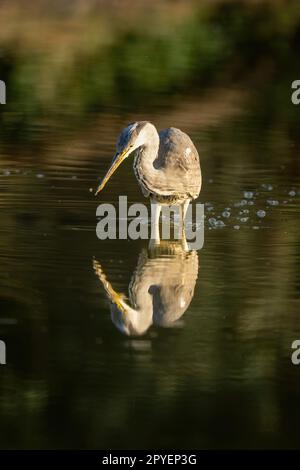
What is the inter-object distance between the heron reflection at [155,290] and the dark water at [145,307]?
0.03 meters

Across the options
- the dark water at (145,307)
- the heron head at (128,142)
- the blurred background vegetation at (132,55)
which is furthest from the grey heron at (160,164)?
the blurred background vegetation at (132,55)

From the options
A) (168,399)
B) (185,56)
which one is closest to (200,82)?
(185,56)

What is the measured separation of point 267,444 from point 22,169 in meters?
9.02

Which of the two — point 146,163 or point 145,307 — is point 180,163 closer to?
point 146,163

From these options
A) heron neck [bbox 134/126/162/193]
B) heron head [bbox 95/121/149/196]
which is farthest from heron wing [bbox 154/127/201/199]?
heron head [bbox 95/121/149/196]

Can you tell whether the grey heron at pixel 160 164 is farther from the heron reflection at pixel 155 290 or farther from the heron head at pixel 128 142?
the heron reflection at pixel 155 290

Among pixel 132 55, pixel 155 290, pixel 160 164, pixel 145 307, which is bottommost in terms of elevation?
pixel 145 307

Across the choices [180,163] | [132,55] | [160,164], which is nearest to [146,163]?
[160,164]

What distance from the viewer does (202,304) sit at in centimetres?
1090

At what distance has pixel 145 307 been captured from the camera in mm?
10734

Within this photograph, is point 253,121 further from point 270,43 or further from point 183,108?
point 270,43

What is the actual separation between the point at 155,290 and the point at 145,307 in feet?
1.79

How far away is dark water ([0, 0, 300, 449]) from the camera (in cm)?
828

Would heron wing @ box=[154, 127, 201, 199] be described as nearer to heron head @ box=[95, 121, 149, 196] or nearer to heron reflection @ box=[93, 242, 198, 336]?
heron head @ box=[95, 121, 149, 196]
